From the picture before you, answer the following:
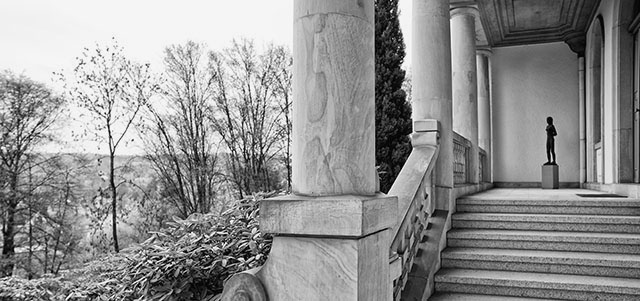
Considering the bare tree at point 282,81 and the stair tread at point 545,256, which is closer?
the stair tread at point 545,256

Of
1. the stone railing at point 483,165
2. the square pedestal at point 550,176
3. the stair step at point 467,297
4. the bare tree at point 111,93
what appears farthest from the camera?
the bare tree at point 111,93

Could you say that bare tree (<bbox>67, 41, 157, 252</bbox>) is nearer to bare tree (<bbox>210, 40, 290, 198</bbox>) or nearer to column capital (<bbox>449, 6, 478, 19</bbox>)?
bare tree (<bbox>210, 40, 290, 198</bbox>)

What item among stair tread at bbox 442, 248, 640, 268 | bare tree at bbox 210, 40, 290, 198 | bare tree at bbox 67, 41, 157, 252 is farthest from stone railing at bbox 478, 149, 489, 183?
bare tree at bbox 67, 41, 157, 252

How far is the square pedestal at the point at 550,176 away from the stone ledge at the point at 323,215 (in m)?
9.53

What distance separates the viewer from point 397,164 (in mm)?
11297

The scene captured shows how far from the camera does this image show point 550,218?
5.14 metres

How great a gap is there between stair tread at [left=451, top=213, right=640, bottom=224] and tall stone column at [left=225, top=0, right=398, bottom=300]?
11.9 feet

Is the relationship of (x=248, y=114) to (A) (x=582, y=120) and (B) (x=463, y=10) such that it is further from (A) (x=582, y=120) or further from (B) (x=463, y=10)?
(A) (x=582, y=120)

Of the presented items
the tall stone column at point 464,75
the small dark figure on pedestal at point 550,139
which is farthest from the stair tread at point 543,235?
the small dark figure on pedestal at point 550,139

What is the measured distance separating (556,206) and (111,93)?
12778 millimetres

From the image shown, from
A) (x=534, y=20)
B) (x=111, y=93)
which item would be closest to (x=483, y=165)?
(x=534, y=20)

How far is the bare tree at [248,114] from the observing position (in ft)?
51.8

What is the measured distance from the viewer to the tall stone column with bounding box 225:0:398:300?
6.30 feet

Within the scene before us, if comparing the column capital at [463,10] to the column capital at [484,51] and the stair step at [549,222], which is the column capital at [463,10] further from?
the stair step at [549,222]
